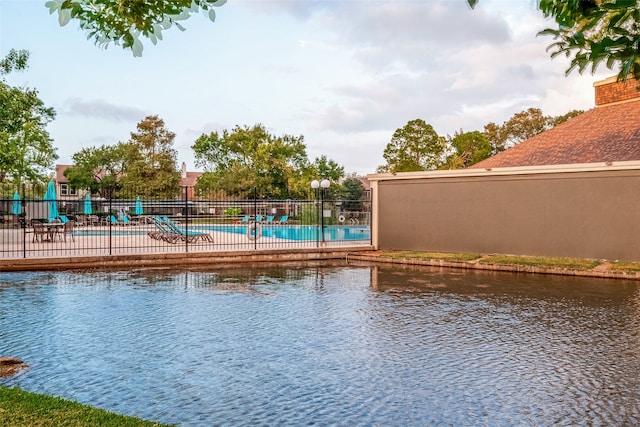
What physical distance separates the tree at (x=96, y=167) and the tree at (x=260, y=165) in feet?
34.8

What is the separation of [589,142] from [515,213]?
21.5 feet

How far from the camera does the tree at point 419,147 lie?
39.6 meters

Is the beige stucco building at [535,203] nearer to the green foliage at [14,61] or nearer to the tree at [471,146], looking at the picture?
the green foliage at [14,61]

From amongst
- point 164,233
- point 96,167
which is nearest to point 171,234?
point 164,233

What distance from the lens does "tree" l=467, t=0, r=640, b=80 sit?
6.13ft

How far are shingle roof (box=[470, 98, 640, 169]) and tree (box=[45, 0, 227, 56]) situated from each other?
59.9 ft

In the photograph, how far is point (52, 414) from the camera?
3918 mm

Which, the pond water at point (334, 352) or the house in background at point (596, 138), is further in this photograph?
the house in background at point (596, 138)

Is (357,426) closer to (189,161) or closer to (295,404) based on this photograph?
(295,404)

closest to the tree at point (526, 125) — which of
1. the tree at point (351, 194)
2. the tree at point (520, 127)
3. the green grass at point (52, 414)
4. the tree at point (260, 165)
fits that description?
the tree at point (520, 127)

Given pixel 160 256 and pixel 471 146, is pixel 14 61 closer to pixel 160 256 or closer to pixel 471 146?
pixel 160 256

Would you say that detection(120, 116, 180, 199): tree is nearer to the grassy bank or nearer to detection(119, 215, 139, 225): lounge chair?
detection(119, 215, 139, 225): lounge chair

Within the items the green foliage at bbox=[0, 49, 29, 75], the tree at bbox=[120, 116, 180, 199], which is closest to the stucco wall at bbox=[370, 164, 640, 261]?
the green foliage at bbox=[0, 49, 29, 75]

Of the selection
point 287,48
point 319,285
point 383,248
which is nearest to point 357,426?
point 319,285
